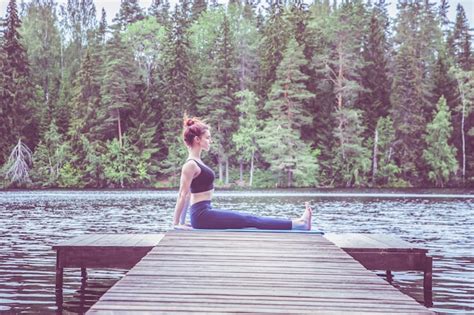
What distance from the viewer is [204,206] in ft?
27.1

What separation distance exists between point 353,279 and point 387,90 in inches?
2409

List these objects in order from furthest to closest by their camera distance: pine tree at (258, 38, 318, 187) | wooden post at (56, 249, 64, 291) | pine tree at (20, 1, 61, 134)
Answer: pine tree at (20, 1, 61, 134)
pine tree at (258, 38, 318, 187)
wooden post at (56, 249, 64, 291)

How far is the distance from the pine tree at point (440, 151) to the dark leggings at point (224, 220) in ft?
169

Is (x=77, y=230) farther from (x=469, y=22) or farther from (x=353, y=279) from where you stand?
(x=469, y=22)

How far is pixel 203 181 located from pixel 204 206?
31 centimetres

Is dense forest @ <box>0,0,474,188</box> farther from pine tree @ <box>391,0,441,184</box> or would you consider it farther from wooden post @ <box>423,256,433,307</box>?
wooden post @ <box>423,256,433,307</box>

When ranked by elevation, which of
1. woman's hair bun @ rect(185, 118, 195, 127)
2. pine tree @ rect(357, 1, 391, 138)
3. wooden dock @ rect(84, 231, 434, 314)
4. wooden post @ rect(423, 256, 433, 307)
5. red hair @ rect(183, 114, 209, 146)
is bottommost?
wooden post @ rect(423, 256, 433, 307)

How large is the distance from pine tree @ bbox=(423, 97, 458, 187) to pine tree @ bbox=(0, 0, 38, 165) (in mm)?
35399

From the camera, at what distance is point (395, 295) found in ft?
14.7

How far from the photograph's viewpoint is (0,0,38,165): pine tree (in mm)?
59188

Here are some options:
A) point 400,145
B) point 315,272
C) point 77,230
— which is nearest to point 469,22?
point 400,145

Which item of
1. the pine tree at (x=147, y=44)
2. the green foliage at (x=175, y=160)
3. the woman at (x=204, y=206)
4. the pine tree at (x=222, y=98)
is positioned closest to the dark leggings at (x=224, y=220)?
the woman at (x=204, y=206)

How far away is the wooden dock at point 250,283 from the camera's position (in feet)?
13.4

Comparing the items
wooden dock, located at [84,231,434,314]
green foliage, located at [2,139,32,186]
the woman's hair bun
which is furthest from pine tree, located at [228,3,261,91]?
wooden dock, located at [84,231,434,314]
